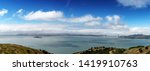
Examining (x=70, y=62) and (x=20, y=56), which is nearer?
(x=70, y=62)

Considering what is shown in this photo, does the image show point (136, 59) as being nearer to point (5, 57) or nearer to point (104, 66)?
point (104, 66)

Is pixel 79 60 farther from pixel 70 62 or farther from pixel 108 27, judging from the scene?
pixel 108 27

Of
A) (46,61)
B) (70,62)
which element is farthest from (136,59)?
(46,61)

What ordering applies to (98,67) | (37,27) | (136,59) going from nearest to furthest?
1. (98,67)
2. (136,59)
3. (37,27)

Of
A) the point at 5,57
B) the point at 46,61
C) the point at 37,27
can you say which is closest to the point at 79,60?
the point at 46,61

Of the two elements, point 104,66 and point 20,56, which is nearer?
point 104,66

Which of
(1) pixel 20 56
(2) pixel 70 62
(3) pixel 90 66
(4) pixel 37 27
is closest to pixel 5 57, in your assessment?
(1) pixel 20 56

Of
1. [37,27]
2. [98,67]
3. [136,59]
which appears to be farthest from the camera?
[37,27]

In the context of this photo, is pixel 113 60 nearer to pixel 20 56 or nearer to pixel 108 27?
pixel 20 56
